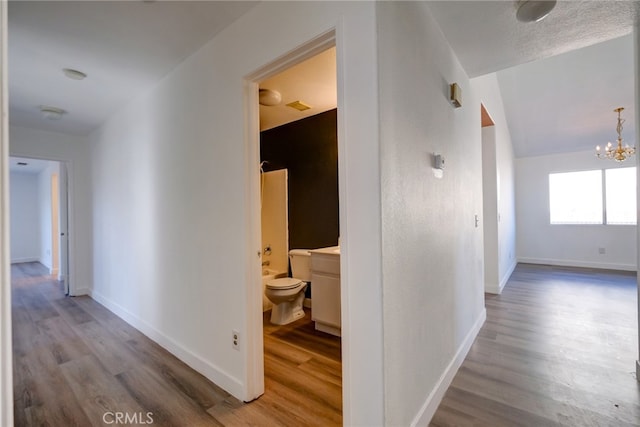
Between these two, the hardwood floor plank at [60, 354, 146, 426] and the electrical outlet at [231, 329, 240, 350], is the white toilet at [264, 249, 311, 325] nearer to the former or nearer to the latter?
the electrical outlet at [231, 329, 240, 350]

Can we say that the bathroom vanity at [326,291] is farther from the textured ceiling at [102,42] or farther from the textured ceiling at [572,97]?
the textured ceiling at [572,97]

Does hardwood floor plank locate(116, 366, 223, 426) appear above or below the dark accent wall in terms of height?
below

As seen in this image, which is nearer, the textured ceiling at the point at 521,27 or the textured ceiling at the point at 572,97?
the textured ceiling at the point at 521,27

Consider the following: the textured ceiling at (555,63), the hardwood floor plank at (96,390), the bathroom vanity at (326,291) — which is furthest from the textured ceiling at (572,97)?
the hardwood floor plank at (96,390)

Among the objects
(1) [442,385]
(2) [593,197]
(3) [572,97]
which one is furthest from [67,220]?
(2) [593,197]

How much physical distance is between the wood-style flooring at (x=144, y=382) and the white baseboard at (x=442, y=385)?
45 centimetres

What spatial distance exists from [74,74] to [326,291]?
9.66 feet

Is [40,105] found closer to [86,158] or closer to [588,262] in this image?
[86,158]

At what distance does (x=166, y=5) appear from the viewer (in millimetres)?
A: 1656

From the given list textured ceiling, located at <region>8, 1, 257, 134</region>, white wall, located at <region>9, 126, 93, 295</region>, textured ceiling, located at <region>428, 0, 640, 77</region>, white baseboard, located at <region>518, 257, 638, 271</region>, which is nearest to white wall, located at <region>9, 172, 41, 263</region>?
white wall, located at <region>9, 126, 93, 295</region>

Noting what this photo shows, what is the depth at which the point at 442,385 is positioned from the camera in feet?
5.82

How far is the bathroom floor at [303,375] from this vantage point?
5.35 feet

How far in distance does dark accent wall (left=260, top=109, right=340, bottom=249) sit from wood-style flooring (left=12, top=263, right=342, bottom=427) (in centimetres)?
105

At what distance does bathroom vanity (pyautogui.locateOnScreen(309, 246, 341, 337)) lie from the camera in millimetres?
2658
